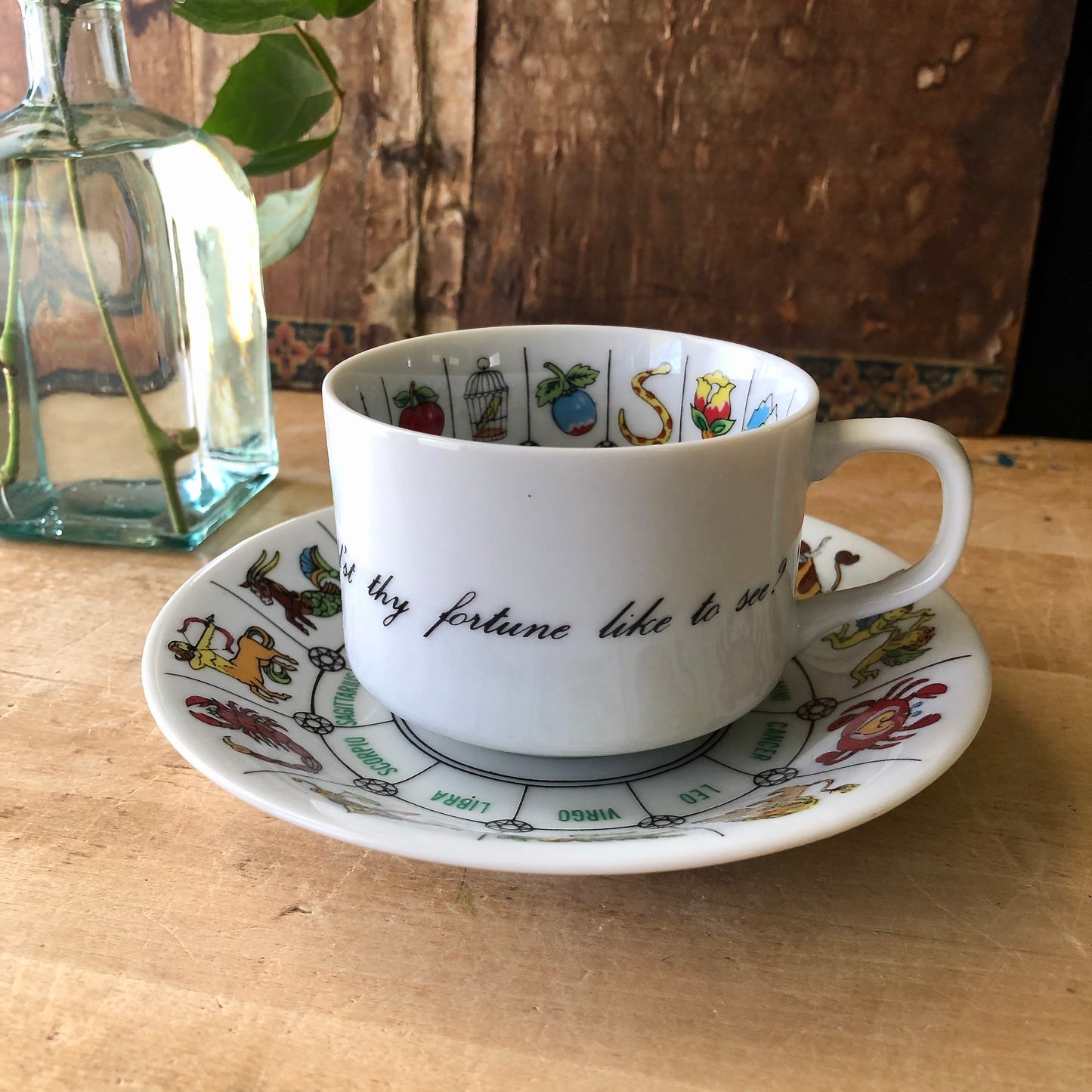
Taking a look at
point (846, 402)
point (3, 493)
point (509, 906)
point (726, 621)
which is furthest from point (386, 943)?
point (846, 402)

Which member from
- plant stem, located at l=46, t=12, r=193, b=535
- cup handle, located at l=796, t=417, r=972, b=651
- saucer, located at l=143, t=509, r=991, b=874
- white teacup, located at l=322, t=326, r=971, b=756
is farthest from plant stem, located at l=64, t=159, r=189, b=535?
cup handle, located at l=796, t=417, r=972, b=651

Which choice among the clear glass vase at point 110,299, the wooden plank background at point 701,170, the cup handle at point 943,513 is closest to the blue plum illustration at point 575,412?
the cup handle at point 943,513

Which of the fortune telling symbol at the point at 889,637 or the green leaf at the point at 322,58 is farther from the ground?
the green leaf at the point at 322,58

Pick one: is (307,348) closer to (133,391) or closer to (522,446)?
(133,391)

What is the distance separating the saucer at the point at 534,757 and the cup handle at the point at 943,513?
0.03 meters

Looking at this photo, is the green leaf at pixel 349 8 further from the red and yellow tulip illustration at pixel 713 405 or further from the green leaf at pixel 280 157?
the red and yellow tulip illustration at pixel 713 405

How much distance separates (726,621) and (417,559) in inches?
4.1

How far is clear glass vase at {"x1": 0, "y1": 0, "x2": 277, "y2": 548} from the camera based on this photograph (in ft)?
1.70

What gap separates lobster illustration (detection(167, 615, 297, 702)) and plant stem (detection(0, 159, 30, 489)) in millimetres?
256

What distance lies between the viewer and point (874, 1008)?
0.89 feet

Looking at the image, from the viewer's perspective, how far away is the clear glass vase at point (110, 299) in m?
0.52

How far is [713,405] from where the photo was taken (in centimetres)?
43

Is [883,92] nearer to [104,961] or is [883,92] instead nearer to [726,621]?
[726,621]

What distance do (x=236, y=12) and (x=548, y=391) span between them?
0.27 metres
